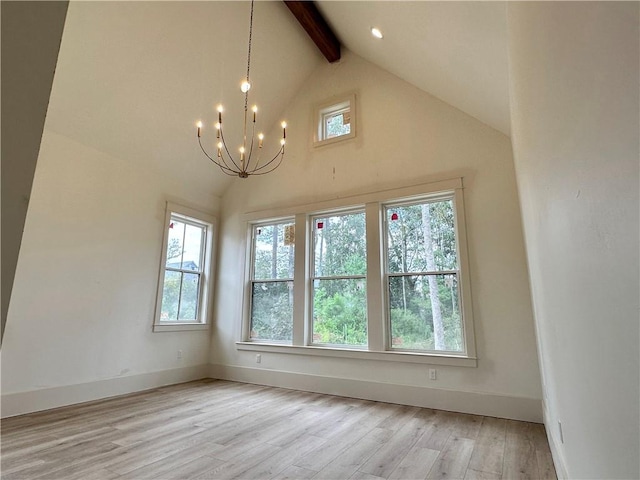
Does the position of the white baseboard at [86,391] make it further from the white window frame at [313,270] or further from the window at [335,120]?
the window at [335,120]

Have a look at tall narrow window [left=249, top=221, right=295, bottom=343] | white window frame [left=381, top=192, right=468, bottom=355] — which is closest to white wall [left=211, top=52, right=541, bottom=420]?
white window frame [left=381, top=192, right=468, bottom=355]

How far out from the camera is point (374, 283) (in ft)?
13.1

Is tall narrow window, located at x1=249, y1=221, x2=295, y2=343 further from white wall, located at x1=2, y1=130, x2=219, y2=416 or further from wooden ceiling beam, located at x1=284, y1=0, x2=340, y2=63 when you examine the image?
wooden ceiling beam, located at x1=284, y1=0, x2=340, y2=63

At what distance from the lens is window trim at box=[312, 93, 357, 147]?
15.1ft

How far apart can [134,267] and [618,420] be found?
459cm

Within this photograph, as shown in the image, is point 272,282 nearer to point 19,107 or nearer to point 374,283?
point 374,283

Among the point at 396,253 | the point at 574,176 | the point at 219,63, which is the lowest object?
the point at 574,176

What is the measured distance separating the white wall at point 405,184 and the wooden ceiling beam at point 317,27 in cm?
24

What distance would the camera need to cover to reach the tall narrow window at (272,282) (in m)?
4.67

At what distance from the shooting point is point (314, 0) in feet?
13.1

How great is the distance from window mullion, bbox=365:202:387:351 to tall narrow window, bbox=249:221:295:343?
1.18m

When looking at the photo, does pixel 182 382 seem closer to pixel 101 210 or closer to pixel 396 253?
pixel 101 210

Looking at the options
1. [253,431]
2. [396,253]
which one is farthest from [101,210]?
[396,253]

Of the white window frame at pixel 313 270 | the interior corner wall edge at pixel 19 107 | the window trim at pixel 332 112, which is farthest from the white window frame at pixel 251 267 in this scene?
the interior corner wall edge at pixel 19 107
